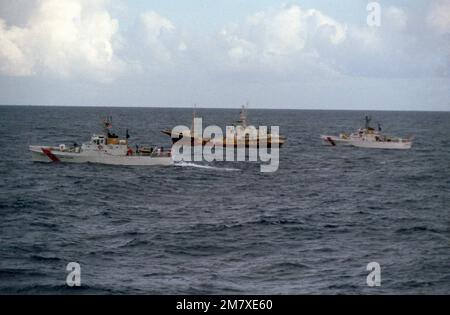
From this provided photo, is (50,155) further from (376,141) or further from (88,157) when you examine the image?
(376,141)

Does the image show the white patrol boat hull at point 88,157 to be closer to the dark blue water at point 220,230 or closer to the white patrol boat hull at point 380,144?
the dark blue water at point 220,230

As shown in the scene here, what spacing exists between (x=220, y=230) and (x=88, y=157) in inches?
1390

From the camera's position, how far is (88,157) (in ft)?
206

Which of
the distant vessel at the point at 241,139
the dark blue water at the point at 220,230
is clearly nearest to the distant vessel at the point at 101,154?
the dark blue water at the point at 220,230

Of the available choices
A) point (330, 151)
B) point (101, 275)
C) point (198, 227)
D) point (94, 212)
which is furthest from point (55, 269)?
point (330, 151)

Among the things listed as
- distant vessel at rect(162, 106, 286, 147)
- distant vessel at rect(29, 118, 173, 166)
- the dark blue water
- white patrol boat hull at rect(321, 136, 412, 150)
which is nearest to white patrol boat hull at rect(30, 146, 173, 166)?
distant vessel at rect(29, 118, 173, 166)

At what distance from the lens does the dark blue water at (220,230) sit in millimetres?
21969

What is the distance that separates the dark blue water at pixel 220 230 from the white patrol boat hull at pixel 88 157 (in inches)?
58.5

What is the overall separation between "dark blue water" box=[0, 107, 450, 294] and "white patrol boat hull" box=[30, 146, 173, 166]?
149 cm

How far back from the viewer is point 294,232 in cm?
3150

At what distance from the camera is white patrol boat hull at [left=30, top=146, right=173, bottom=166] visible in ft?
205

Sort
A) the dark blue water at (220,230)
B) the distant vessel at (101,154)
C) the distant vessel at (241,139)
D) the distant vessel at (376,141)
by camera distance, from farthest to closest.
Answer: the distant vessel at (376,141) < the distant vessel at (241,139) < the distant vessel at (101,154) < the dark blue water at (220,230)

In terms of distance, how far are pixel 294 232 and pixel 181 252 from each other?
8028 millimetres

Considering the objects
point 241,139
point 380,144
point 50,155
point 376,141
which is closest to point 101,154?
point 50,155
